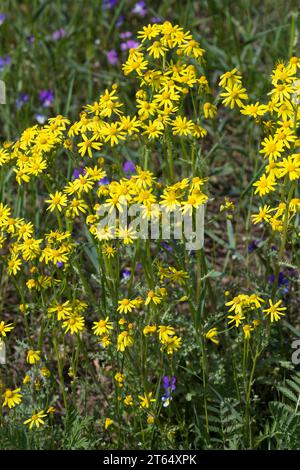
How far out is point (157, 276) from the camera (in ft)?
8.62

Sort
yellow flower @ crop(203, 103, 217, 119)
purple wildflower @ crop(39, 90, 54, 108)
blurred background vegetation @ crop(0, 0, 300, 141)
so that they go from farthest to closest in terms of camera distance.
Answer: purple wildflower @ crop(39, 90, 54, 108) → blurred background vegetation @ crop(0, 0, 300, 141) → yellow flower @ crop(203, 103, 217, 119)

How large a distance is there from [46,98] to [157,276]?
1.67 m

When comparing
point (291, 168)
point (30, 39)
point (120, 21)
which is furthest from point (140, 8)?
point (291, 168)

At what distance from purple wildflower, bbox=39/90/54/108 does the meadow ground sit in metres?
0.09

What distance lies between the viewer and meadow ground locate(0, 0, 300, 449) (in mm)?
2318

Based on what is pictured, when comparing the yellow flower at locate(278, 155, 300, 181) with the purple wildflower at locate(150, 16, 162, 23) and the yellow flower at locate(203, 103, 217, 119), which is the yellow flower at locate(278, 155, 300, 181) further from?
the purple wildflower at locate(150, 16, 162, 23)

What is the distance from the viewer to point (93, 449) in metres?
2.53

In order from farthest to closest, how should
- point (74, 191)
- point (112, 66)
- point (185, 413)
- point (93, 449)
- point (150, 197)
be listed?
point (112, 66) → point (185, 413) → point (93, 449) → point (74, 191) → point (150, 197)

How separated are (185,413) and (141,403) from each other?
0.51 metres

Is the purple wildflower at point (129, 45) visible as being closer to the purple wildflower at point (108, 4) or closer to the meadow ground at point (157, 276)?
the purple wildflower at point (108, 4)

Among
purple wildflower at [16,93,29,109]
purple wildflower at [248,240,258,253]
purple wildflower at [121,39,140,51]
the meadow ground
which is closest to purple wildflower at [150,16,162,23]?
purple wildflower at [121,39,140,51]

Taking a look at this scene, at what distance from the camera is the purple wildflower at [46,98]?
12.9 ft

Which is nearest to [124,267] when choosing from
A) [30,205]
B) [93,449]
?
[30,205]
